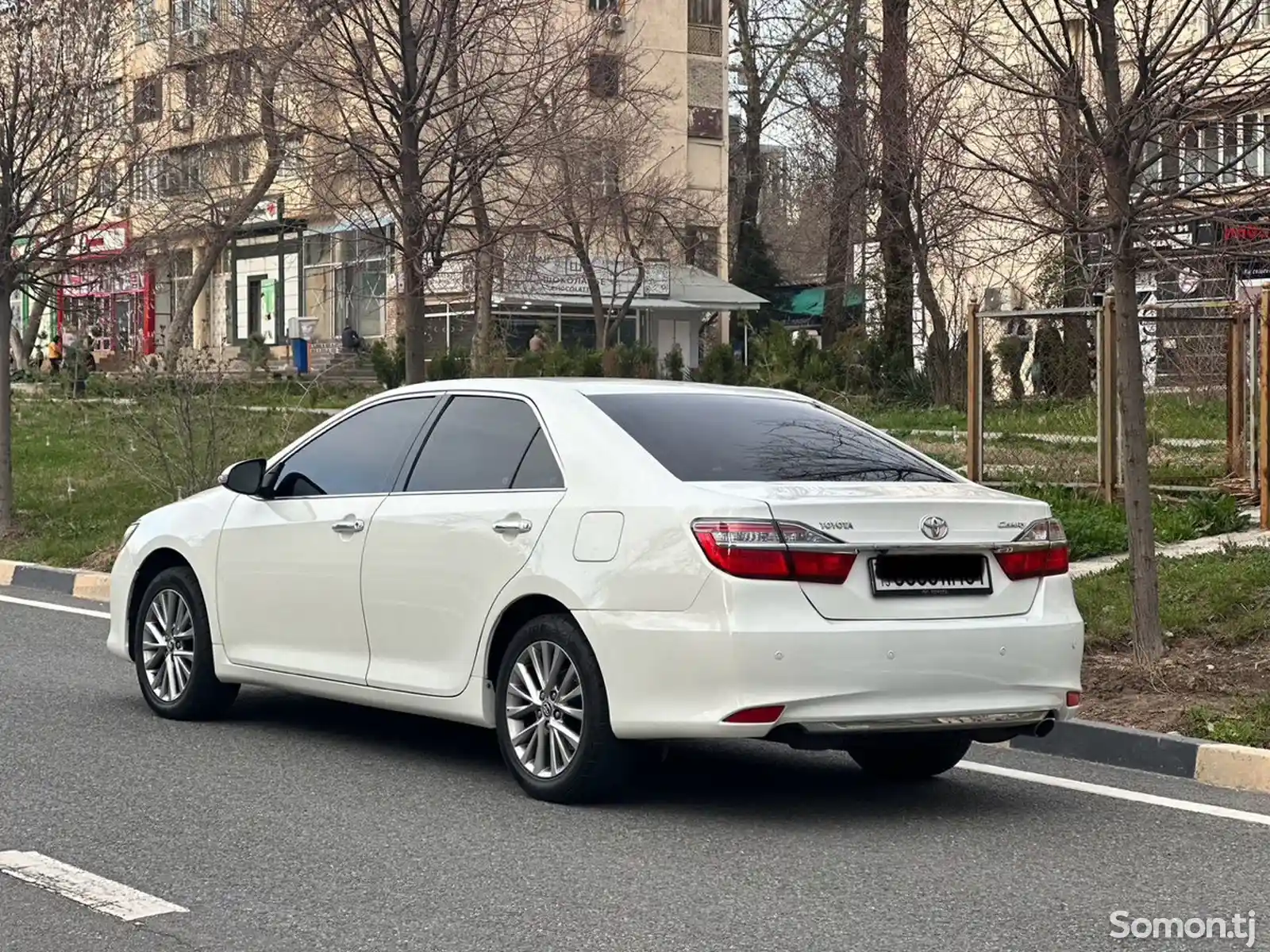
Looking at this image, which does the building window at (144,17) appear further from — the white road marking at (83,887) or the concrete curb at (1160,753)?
the white road marking at (83,887)

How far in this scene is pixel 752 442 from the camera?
7.23m

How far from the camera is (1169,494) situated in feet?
51.3

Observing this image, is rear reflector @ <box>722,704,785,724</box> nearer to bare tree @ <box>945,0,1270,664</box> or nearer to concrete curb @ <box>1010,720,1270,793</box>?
concrete curb @ <box>1010,720,1270,793</box>

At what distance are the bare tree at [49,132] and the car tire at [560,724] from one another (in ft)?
37.7

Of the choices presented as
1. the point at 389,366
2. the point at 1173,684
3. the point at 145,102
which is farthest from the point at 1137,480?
the point at 389,366

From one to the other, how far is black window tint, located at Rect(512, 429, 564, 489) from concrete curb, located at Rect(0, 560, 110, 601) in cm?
775

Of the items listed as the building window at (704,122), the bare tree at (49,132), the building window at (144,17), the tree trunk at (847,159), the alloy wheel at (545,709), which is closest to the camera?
the alloy wheel at (545,709)

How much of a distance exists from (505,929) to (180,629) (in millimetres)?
4156

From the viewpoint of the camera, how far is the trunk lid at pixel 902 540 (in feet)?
21.3

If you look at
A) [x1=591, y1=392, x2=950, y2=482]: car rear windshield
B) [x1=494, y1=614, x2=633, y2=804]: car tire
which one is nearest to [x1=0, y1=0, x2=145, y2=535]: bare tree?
[x1=591, y1=392, x2=950, y2=482]: car rear windshield

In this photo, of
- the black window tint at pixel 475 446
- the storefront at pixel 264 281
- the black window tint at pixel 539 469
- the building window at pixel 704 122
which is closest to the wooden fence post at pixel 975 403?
the black window tint at pixel 475 446

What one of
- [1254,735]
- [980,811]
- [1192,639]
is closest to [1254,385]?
[1192,639]

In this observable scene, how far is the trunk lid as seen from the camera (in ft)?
21.3

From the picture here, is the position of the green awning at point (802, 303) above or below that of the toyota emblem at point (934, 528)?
above
